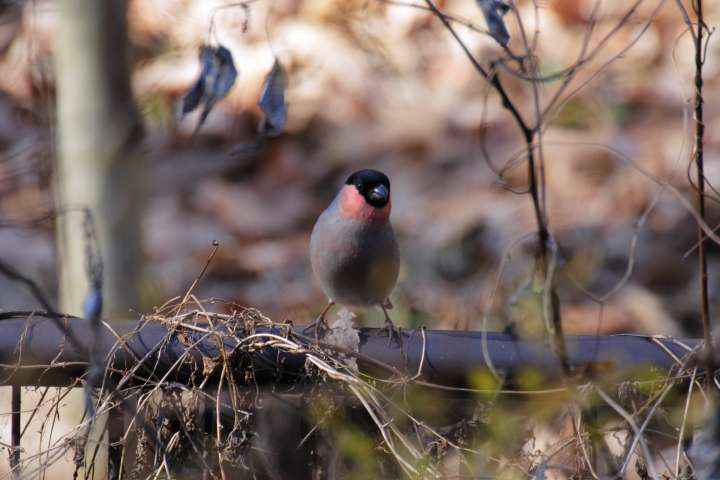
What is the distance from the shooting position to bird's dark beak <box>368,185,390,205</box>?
235cm

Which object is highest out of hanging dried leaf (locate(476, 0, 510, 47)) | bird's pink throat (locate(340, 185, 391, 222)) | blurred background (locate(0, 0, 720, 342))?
hanging dried leaf (locate(476, 0, 510, 47))

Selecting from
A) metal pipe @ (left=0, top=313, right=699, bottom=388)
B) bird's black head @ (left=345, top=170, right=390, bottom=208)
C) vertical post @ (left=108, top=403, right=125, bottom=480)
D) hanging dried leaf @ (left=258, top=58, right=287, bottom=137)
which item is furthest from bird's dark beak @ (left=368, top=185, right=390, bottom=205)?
vertical post @ (left=108, top=403, right=125, bottom=480)

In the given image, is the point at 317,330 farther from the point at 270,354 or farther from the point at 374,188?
the point at 374,188

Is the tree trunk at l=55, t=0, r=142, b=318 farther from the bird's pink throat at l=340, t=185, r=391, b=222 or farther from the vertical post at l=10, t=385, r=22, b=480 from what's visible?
the vertical post at l=10, t=385, r=22, b=480

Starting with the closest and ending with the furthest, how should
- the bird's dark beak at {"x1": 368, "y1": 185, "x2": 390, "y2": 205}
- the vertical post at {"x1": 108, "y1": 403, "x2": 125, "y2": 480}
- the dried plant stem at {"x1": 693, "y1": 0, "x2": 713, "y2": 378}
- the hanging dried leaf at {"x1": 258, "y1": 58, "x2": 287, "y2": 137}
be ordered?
the dried plant stem at {"x1": 693, "y1": 0, "x2": 713, "y2": 378}
the vertical post at {"x1": 108, "y1": 403, "x2": 125, "y2": 480}
the hanging dried leaf at {"x1": 258, "y1": 58, "x2": 287, "y2": 137}
the bird's dark beak at {"x1": 368, "y1": 185, "x2": 390, "y2": 205}

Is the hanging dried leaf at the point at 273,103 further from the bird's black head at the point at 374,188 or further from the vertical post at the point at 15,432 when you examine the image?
the bird's black head at the point at 374,188

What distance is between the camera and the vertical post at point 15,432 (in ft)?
4.78

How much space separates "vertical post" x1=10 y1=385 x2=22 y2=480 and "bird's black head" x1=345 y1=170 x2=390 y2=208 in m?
1.03

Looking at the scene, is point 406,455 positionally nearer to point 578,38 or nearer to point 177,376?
point 177,376

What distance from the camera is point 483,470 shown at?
1448 mm

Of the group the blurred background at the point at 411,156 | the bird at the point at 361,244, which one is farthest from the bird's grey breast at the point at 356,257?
the blurred background at the point at 411,156

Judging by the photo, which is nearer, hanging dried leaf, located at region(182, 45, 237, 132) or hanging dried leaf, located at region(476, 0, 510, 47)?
hanging dried leaf, located at region(476, 0, 510, 47)

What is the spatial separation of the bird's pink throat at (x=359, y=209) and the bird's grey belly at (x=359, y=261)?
28mm

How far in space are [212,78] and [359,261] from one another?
802 millimetres
